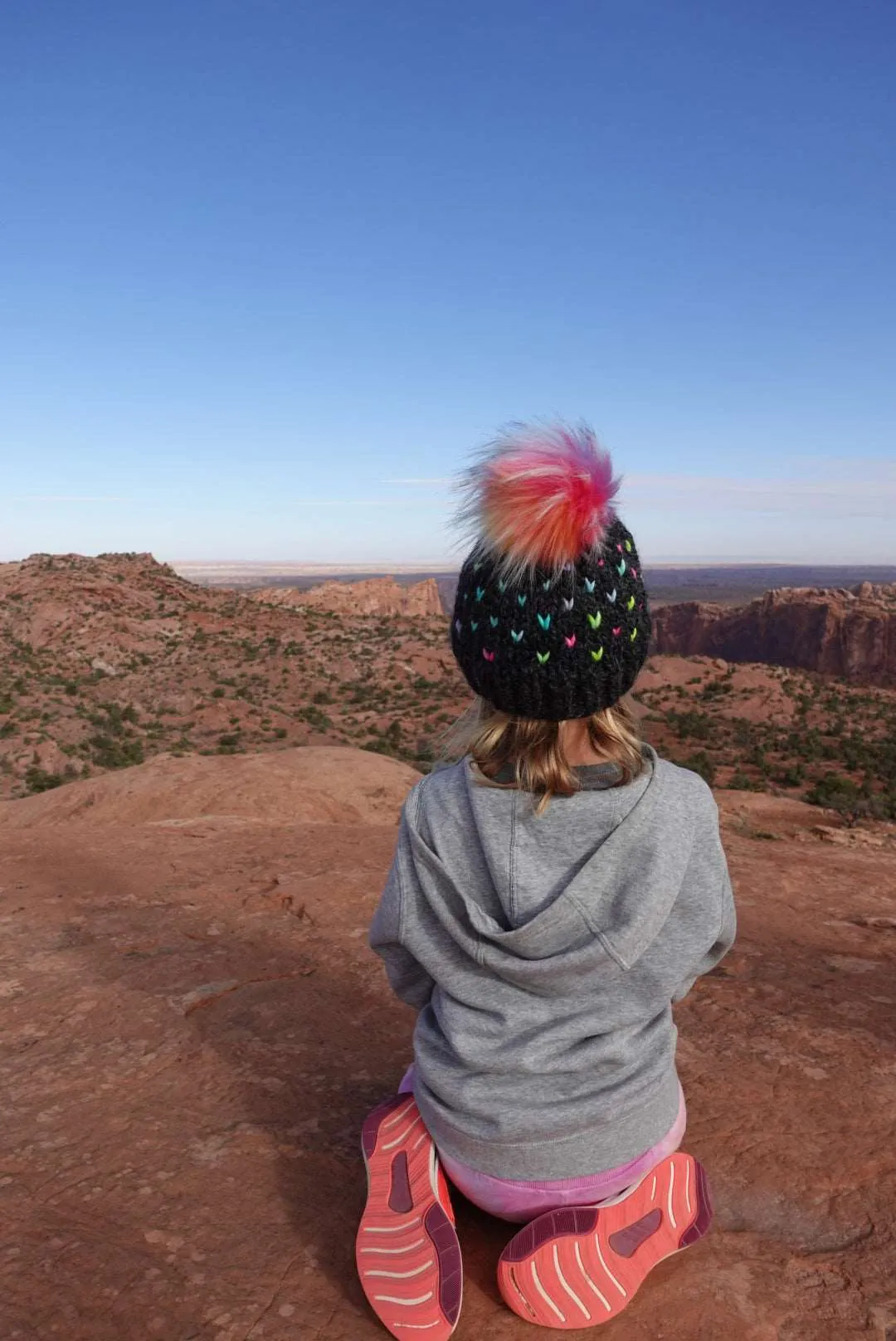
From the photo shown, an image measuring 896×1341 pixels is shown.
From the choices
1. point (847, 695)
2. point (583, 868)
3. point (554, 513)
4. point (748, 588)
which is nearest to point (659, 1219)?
point (583, 868)

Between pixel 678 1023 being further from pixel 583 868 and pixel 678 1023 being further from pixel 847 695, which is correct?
pixel 847 695

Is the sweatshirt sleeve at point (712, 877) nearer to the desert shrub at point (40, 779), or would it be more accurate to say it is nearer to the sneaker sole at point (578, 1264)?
the sneaker sole at point (578, 1264)

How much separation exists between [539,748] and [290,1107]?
6.19ft

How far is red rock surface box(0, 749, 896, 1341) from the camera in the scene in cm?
220

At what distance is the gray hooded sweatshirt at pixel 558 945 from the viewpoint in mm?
2025

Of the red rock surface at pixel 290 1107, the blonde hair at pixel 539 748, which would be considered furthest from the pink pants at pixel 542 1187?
the blonde hair at pixel 539 748

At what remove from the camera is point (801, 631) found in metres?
62.9

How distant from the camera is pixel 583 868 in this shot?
2.02 meters

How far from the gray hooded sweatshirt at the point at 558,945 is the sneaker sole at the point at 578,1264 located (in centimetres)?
10

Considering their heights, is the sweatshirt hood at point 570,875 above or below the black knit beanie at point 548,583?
below

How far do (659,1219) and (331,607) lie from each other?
52568mm

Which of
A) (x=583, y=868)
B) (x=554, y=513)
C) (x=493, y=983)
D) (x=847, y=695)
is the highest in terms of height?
(x=554, y=513)

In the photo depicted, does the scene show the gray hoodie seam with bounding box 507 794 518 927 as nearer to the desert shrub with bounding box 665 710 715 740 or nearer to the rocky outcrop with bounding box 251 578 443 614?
the desert shrub with bounding box 665 710 715 740

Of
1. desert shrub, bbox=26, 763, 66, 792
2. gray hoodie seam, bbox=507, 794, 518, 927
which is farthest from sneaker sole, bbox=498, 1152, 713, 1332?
desert shrub, bbox=26, 763, 66, 792
